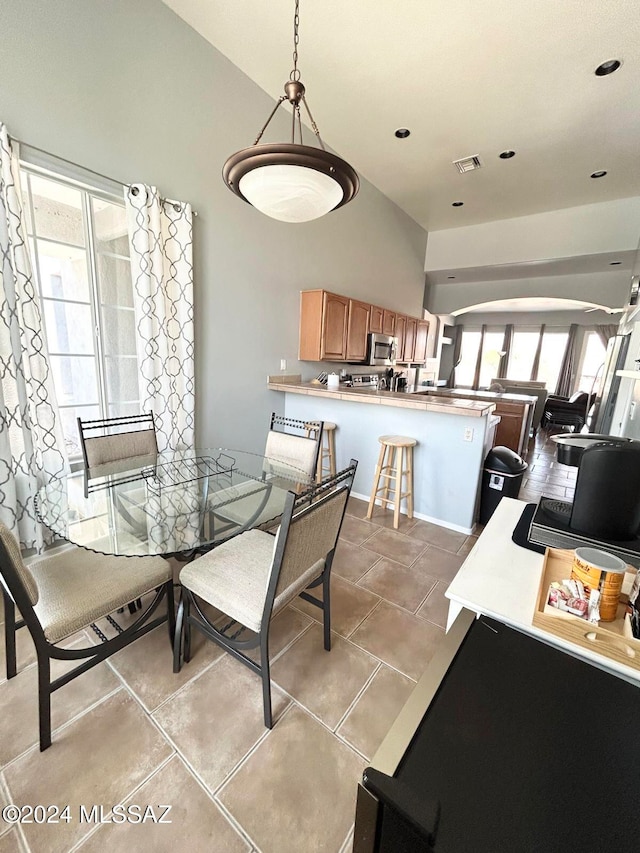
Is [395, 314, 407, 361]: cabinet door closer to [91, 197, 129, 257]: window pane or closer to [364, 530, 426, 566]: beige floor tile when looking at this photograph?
[364, 530, 426, 566]: beige floor tile

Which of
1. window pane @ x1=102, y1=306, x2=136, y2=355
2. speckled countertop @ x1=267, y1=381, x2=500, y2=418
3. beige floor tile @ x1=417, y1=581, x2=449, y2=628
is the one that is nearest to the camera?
beige floor tile @ x1=417, y1=581, x2=449, y2=628

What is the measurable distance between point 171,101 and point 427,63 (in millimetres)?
1921

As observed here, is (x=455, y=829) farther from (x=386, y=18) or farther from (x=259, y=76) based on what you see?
(x=259, y=76)

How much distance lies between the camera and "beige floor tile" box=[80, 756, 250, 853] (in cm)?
105

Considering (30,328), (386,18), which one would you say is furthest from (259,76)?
Answer: (30,328)

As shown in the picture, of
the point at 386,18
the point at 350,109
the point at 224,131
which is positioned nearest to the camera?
the point at 386,18

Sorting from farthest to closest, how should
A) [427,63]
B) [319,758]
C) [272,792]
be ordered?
[427,63]
[319,758]
[272,792]

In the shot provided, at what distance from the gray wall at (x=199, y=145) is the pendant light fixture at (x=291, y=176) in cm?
137

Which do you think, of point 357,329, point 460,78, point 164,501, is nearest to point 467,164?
point 460,78

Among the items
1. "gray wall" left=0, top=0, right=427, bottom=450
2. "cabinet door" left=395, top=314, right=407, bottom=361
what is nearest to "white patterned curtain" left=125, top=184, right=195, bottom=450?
"gray wall" left=0, top=0, right=427, bottom=450

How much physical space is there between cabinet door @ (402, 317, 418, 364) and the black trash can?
3.04 metres

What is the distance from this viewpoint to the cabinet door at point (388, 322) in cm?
498

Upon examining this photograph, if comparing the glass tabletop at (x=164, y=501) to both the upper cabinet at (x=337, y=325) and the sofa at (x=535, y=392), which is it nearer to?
the upper cabinet at (x=337, y=325)

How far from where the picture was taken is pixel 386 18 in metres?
2.37
